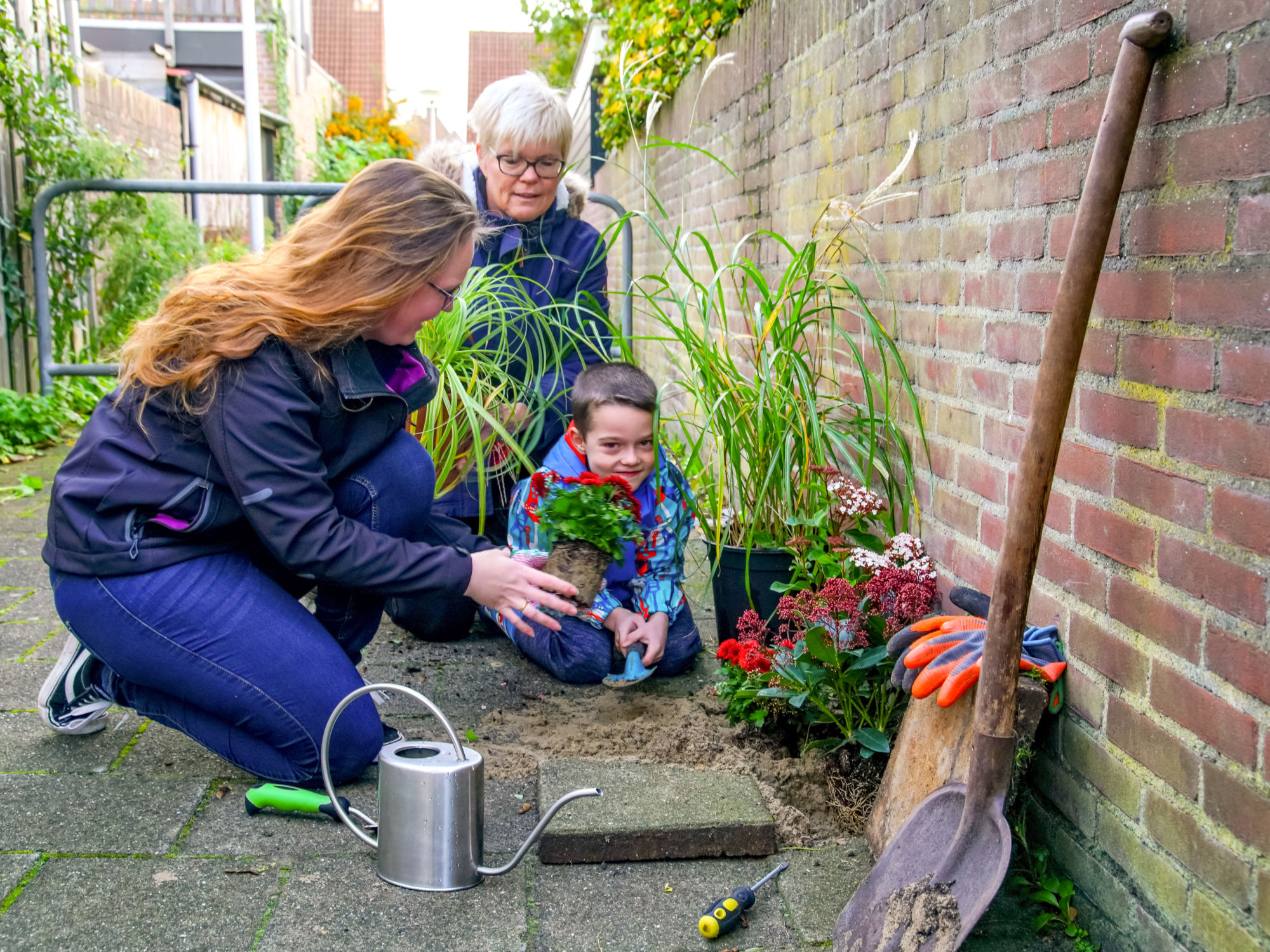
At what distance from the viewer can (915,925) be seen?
154 centimetres

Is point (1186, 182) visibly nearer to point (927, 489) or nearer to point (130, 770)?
point (927, 489)

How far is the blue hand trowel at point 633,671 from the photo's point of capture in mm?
2715

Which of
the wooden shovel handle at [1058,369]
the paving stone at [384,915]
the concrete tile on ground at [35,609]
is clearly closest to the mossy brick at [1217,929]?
the wooden shovel handle at [1058,369]

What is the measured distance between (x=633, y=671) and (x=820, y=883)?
0.95 meters

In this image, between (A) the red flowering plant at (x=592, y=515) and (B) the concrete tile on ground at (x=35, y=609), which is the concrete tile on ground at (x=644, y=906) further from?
(B) the concrete tile on ground at (x=35, y=609)

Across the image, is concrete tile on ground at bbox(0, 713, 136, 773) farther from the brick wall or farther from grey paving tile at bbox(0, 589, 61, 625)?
the brick wall

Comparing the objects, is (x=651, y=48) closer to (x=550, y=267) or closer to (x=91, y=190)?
(x=550, y=267)

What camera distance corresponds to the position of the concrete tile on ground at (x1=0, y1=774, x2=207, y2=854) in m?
1.94

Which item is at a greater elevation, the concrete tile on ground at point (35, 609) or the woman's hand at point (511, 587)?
the woman's hand at point (511, 587)

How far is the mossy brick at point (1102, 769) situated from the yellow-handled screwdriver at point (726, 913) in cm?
56

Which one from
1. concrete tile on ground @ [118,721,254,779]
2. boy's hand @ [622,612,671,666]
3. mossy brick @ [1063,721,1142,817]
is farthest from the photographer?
boy's hand @ [622,612,671,666]

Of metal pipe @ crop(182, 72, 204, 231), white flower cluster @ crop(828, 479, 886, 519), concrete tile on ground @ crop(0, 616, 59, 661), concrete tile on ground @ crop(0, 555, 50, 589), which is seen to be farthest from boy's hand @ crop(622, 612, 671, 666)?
metal pipe @ crop(182, 72, 204, 231)

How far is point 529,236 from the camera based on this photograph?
3.48 meters

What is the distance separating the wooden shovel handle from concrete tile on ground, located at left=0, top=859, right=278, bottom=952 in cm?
123
